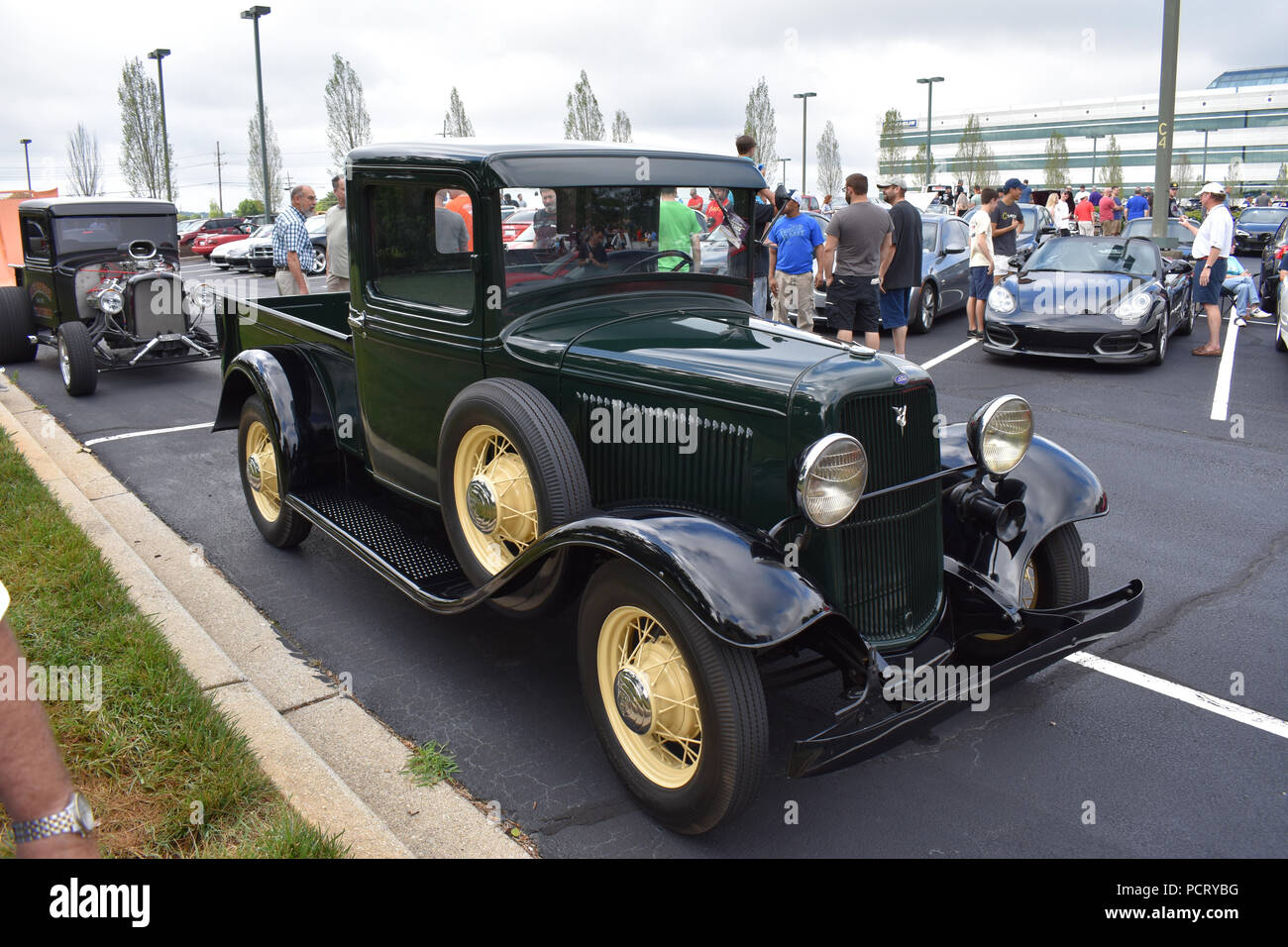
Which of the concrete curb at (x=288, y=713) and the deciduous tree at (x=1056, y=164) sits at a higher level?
the deciduous tree at (x=1056, y=164)

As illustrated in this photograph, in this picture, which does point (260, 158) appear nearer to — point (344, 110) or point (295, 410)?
point (344, 110)

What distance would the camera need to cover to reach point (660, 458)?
336 centimetres

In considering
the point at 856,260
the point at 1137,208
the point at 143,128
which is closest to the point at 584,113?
the point at 143,128

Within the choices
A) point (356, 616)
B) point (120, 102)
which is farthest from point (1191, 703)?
point (120, 102)

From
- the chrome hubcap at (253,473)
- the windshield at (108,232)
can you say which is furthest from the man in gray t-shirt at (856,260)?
the windshield at (108,232)

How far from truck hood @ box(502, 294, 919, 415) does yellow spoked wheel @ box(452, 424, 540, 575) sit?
0.38 meters

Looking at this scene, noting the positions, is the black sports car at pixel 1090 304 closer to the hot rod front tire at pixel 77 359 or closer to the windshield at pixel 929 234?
the windshield at pixel 929 234

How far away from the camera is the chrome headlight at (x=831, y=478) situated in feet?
9.21

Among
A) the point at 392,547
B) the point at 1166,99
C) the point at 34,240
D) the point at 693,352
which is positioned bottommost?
the point at 392,547

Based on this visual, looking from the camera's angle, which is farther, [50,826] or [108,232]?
[108,232]

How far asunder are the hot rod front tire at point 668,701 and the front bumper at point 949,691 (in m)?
0.18

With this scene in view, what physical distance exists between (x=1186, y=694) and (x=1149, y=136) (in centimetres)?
8193

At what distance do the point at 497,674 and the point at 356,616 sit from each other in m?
0.94

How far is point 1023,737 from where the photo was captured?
11.1 feet
